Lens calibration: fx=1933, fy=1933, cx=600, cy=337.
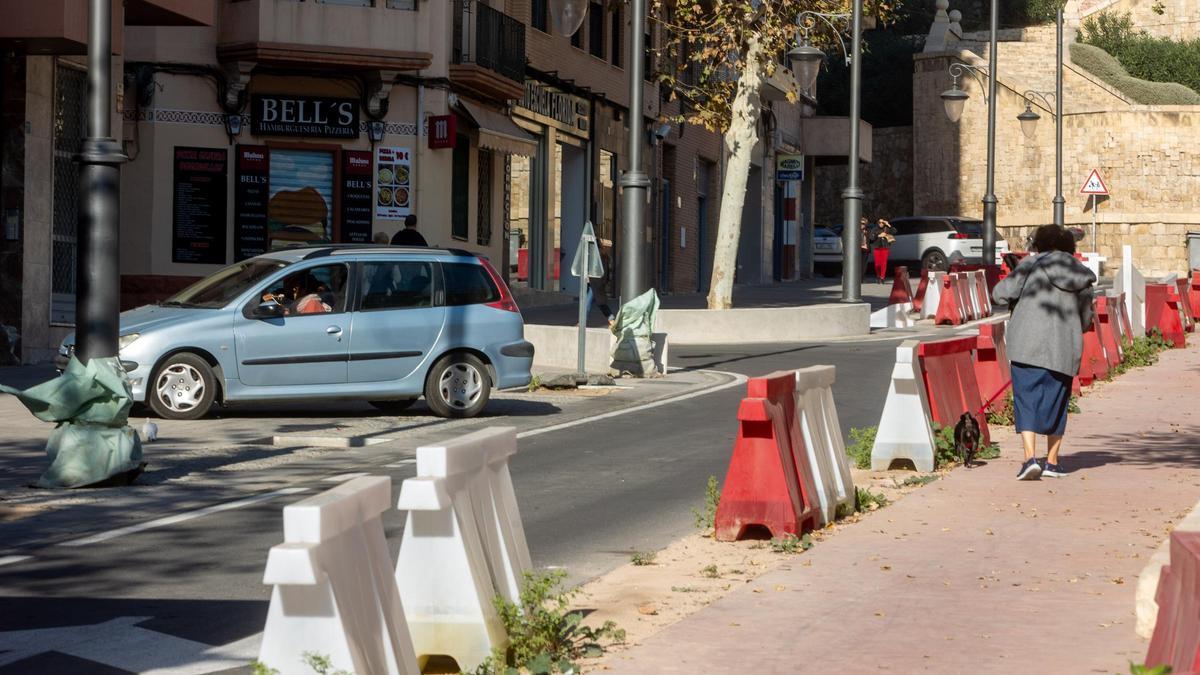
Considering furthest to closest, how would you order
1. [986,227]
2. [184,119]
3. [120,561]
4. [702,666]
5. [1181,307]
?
1. [986,227]
2. [1181,307]
3. [184,119]
4. [120,561]
5. [702,666]

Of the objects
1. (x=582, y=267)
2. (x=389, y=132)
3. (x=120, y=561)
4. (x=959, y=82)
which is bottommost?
(x=120, y=561)

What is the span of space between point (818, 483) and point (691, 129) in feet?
125

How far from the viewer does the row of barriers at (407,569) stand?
476cm

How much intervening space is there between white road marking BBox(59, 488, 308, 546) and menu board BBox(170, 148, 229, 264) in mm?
18393

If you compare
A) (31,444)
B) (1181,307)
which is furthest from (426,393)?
(1181,307)

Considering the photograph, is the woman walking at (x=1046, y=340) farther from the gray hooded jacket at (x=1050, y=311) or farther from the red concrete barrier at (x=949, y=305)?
the red concrete barrier at (x=949, y=305)

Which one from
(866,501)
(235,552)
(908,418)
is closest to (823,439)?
(866,501)

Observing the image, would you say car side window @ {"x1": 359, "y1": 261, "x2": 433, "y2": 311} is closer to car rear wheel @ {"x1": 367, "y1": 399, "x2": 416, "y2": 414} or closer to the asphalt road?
car rear wheel @ {"x1": 367, "y1": 399, "x2": 416, "y2": 414}

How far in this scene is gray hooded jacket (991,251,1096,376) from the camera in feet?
40.0

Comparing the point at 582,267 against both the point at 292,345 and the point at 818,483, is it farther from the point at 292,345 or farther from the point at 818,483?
the point at 818,483

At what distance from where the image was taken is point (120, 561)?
920cm

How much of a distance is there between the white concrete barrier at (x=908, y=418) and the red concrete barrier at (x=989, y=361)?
306cm

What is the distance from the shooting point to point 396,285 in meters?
17.3

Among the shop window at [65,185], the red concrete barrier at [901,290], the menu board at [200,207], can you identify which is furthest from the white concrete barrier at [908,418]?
the red concrete barrier at [901,290]
